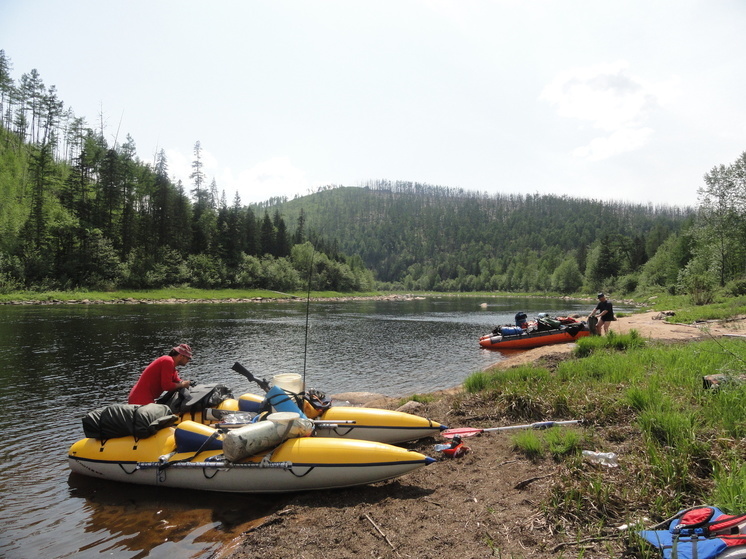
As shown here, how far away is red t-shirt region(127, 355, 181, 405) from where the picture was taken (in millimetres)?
8297

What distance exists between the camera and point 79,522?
20.5 feet

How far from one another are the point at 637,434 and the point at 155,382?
8968 millimetres

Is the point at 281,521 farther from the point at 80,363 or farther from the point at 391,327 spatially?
the point at 391,327

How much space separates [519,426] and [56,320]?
34.1 m

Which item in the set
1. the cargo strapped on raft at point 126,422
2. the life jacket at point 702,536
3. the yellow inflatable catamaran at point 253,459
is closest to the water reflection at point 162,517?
the yellow inflatable catamaran at point 253,459

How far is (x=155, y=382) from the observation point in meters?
8.48

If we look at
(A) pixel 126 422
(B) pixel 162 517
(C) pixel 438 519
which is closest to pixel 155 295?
(A) pixel 126 422

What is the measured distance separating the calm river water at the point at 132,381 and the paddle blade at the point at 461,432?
3237 mm

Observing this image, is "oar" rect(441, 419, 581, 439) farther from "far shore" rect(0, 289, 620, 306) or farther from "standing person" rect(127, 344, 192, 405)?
"far shore" rect(0, 289, 620, 306)

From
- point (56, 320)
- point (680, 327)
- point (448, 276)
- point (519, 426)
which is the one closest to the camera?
point (519, 426)

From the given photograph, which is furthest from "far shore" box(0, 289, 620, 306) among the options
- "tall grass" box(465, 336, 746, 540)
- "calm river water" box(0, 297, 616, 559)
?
"tall grass" box(465, 336, 746, 540)

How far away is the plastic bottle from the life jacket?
4.33 feet

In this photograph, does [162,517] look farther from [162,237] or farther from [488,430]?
[162,237]

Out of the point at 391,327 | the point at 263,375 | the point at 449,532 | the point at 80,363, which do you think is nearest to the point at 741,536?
the point at 449,532
